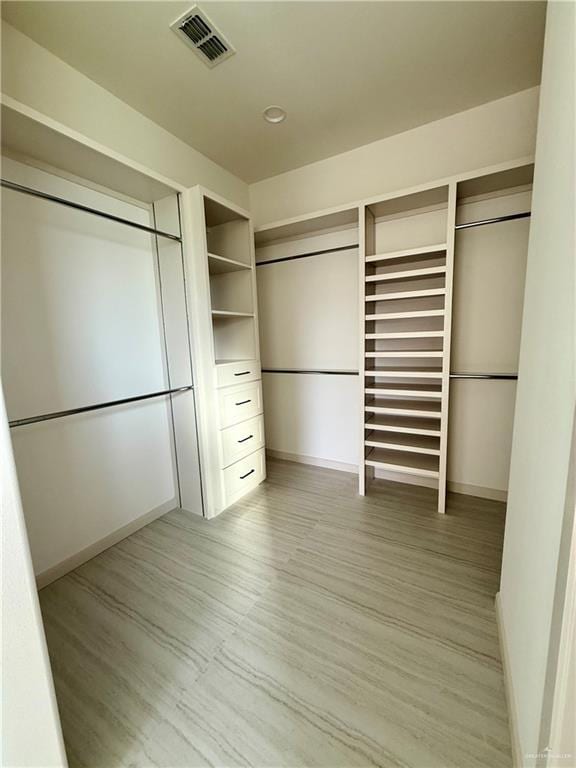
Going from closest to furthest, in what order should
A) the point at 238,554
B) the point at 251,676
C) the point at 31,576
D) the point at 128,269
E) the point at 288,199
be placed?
the point at 31,576, the point at 251,676, the point at 238,554, the point at 128,269, the point at 288,199

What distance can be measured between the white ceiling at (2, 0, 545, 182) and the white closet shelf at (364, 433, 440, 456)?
2.18 meters

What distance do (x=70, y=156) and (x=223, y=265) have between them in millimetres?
1013

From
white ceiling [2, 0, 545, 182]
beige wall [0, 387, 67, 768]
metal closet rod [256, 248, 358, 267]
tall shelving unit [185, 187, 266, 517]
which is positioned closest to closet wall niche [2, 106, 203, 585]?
tall shelving unit [185, 187, 266, 517]

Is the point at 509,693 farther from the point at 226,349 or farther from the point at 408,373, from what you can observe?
the point at 226,349

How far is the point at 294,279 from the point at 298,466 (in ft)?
5.60

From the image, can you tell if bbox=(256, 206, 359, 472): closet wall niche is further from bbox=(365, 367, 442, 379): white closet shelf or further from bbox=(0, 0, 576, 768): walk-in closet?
bbox=(365, 367, 442, 379): white closet shelf

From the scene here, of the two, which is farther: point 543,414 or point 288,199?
point 288,199

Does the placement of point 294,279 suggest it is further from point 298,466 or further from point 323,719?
point 323,719

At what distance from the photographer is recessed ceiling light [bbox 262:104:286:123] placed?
1979mm

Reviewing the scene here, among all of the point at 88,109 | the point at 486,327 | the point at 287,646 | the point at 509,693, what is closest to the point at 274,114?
the point at 88,109

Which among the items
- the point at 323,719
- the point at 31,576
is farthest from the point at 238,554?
the point at 31,576

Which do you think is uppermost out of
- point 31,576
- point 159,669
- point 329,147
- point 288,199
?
point 329,147

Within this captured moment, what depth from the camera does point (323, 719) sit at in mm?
1002

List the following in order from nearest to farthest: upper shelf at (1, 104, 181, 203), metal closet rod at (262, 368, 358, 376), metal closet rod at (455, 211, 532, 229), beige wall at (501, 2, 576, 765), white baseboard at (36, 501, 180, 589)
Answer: beige wall at (501, 2, 576, 765), upper shelf at (1, 104, 181, 203), white baseboard at (36, 501, 180, 589), metal closet rod at (455, 211, 532, 229), metal closet rod at (262, 368, 358, 376)
